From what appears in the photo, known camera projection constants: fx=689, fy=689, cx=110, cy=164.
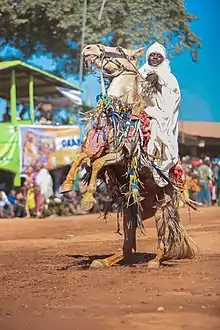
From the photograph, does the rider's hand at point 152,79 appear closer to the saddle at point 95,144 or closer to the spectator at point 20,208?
the saddle at point 95,144

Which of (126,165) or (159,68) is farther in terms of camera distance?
(159,68)

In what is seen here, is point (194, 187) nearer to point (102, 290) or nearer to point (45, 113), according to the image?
point (45, 113)

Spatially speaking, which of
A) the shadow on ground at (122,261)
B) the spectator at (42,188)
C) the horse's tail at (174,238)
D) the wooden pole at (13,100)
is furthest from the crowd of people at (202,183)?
the horse's tail at (174,238)

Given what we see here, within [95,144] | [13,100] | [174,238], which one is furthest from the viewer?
[13,100]

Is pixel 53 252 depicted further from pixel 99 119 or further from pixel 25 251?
pixel 99 119

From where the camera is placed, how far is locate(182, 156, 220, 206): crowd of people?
1838 cm

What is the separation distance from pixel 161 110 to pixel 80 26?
17.0 metres

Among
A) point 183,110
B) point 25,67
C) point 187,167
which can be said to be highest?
point 25,67

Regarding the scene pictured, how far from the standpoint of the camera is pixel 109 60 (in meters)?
6.60

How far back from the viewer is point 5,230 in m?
12.1

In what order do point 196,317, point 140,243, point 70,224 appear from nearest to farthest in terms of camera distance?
point 196,317, point 140,243, point 70,224

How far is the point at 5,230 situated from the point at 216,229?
3.75m

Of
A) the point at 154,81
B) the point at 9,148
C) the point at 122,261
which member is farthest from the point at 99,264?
the point at 9,148

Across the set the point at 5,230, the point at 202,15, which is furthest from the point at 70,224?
the point at 202,15
